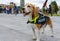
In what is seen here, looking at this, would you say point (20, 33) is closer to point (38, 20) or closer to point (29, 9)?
point (38, 20)

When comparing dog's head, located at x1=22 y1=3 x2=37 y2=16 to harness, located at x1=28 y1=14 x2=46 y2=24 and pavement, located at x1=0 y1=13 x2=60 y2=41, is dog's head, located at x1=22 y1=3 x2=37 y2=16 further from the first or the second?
pavement, located at x1=0 y1=13 x2=60 y2=41

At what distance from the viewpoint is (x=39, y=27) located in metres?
7.64

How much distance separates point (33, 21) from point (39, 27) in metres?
0.27

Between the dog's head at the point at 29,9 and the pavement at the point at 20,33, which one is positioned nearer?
the dog's head at the point at 29,9

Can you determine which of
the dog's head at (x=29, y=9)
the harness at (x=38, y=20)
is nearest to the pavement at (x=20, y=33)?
the harness at (x=38, y=20)

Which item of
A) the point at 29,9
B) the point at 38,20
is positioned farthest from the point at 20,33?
the point at 29,9

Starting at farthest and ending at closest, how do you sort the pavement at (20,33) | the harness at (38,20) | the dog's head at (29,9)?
the pavement at (20,33) < the harness at (38,20) < the dog's head at (29,9)

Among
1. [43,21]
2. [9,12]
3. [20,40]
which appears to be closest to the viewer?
[43,21]

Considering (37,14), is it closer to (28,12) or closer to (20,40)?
(28,12)

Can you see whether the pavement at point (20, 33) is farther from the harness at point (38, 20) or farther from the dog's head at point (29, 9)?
the dog's head at point (29, 9)

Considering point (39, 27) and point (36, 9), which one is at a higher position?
point (36, 9)

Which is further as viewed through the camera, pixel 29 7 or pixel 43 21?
pixel 43 21

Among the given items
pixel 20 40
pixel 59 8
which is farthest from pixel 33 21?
pixel 59 8

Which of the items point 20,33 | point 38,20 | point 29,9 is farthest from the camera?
point 20,33
